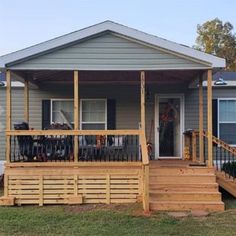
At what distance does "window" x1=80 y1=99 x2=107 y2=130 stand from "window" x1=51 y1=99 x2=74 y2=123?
345 millimetres

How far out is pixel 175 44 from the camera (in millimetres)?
9633

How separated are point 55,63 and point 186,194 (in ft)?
12.9

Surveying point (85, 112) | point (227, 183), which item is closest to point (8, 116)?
point (85, 112)

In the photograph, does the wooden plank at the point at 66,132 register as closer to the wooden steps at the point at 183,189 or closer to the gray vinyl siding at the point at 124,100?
the wooden steps at the point at 183,189

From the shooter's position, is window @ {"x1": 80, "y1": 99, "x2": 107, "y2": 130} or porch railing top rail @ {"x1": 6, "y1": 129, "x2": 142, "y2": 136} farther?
window @ {"x1": 80, "y1": 99, "x2": 107, "y2": 130}

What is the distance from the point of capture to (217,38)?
116 feet

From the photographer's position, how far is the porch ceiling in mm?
11453

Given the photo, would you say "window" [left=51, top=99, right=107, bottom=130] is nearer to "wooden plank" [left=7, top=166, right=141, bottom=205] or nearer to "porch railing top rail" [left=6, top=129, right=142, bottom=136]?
"porch railing top rail" [left=6, top=129, right=142, bottom=136]

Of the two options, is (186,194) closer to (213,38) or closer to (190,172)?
(190,172)

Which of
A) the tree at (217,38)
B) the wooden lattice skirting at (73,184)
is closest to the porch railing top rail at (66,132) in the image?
the wooden lattice skirting at (73,184)

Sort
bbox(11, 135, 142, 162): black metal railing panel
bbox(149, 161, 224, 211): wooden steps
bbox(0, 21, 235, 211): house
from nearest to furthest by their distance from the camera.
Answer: bbox(149, 161, 224, 211): wooden steps < bbox(0, 21, 235, 211): house < bbox(11, 135, 142, 162): black metal railing panel

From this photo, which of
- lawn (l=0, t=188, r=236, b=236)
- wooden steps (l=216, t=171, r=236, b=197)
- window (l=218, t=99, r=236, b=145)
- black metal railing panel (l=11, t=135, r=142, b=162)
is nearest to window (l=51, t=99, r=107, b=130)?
black metal railing panel (l=11, t=135, r=142, b=162)

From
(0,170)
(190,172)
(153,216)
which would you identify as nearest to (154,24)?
(0,170)

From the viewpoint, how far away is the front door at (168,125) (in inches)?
507
